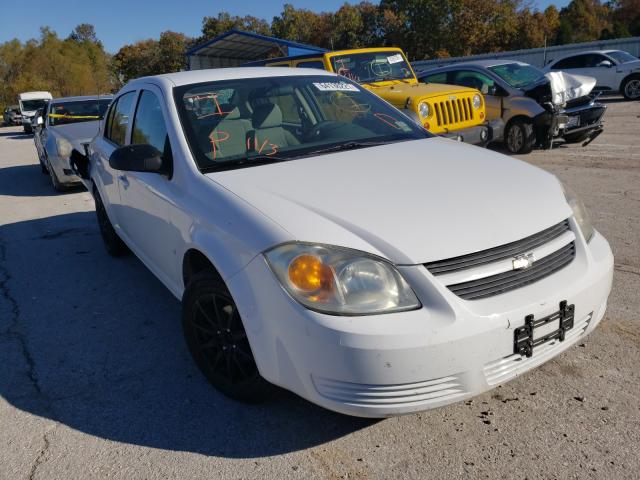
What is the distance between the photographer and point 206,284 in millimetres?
2711

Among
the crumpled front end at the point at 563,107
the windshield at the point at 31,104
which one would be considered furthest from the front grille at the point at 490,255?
the windshield at the point at 31,104

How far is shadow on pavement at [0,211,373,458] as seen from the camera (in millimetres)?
2613

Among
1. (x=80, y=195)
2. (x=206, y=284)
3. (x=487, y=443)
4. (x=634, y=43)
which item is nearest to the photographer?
(x=487, y=443)

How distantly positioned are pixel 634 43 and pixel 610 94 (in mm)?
8193

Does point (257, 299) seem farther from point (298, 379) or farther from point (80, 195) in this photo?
point (80, 195)

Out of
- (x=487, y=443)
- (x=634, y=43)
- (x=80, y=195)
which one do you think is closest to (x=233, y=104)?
(x=487, y=443)

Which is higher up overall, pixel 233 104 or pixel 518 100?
pixel 233 104

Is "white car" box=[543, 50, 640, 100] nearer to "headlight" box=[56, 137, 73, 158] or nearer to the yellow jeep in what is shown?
the yellow jeep

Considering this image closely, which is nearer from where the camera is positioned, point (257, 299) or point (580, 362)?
point (257, 299)

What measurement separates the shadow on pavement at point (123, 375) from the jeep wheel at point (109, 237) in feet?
0.51

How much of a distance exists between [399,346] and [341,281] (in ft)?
1.09

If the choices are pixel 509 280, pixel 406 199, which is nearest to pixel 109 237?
pixel 406 199

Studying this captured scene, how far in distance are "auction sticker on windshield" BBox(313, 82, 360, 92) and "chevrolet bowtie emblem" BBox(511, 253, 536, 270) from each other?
211 cm

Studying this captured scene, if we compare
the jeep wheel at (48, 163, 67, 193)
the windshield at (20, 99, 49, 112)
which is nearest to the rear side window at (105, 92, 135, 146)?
the jeep wheel at (48, 163, 67, 193)
